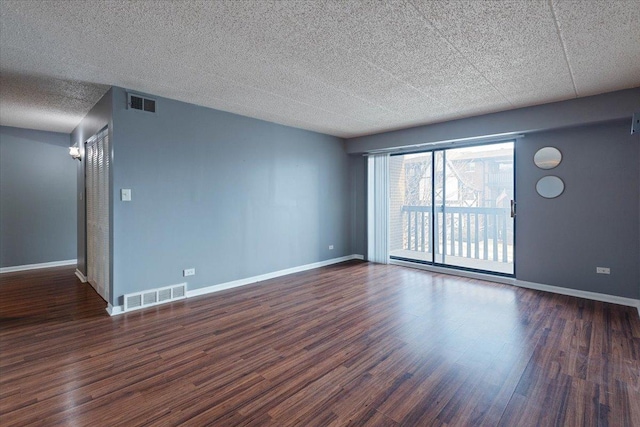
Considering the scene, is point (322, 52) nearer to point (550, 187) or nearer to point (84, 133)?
point (550, 187)

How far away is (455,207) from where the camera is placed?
213 inches

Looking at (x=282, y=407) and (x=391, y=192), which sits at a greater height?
(x=391, y=192)

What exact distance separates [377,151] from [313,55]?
11.6 feet

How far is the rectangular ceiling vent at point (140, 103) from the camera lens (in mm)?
3480

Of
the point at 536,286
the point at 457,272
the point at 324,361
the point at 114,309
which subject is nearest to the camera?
the point at 324,361

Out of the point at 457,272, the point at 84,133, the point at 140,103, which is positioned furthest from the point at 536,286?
the point at 84,133

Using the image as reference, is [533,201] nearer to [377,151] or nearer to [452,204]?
[452,204]

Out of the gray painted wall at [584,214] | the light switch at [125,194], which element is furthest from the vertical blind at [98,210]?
the gray painted wall at [584,214]

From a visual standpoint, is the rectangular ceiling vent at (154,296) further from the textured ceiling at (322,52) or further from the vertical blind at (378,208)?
the vertical blind at (378,208)

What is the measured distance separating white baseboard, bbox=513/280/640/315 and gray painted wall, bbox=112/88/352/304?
11.0 ft

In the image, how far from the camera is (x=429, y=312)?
3439 millimetres

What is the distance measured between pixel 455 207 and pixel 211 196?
4088mm

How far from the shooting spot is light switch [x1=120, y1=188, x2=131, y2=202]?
3.46m

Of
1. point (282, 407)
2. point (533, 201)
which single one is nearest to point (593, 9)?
point (533, 201)
